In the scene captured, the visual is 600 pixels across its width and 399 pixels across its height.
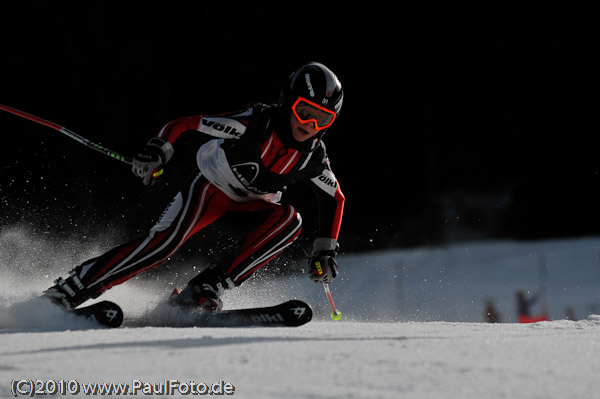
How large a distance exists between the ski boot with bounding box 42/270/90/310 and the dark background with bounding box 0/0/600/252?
8.37 meters

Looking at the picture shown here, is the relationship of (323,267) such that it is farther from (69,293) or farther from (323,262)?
(69,293)

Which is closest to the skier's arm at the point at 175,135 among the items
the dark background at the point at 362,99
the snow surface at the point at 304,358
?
the snow surface at the point at 304,358

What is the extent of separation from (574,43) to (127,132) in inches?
337

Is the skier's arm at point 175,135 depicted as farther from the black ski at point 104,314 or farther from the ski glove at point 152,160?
the black ski at point 104,314

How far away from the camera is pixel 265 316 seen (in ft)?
10.6

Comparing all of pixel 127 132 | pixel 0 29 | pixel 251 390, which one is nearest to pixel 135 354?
pixel 251 390

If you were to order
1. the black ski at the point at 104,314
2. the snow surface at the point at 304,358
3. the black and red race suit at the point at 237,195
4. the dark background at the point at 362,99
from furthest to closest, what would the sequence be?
the dark background at the point at 362,99 → the black and red race suit at the point at 237,195 → the black ski at the point at 104,314 → the snow surface at the point at 304,358

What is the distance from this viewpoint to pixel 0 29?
12.4m


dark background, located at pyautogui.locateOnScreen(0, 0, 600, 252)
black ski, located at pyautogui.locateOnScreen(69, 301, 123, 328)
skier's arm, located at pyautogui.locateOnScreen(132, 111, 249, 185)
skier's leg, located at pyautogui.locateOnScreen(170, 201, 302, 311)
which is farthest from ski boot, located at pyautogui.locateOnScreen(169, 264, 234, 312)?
dark background, located at pyautogui.locateOnScreen(0, 0, 600, 252)

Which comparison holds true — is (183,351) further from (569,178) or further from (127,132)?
(569,178)

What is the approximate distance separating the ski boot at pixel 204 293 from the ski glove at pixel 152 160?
A: 1.82 feet

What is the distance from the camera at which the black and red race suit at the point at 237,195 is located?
3.12 m

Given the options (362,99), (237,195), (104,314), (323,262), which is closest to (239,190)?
(237,195)

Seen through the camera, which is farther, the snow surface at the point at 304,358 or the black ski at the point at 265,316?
the black ski at the point at 265,316
